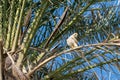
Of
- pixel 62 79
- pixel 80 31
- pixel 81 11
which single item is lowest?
pixel 62 79

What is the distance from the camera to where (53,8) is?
11.7ft

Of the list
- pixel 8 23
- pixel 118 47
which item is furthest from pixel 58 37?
pixel 118 47

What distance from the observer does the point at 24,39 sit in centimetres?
300

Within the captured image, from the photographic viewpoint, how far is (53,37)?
3.07 metres

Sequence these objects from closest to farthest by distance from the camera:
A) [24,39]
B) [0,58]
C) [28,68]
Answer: [0,58] < [28,68] < [24,39]

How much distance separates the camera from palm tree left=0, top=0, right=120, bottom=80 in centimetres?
269

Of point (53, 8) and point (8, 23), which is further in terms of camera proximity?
point (53, 8)

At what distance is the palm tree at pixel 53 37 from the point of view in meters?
2.69

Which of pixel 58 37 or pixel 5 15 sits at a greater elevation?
pixel 5 15

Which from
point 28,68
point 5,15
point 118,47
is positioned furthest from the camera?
point 5,15

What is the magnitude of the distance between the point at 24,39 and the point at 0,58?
0.55 meters

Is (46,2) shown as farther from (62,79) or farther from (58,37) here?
(62,79)

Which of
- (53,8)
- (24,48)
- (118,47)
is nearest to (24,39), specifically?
(24,48)

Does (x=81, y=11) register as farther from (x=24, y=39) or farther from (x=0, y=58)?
(x=0, y=58)
